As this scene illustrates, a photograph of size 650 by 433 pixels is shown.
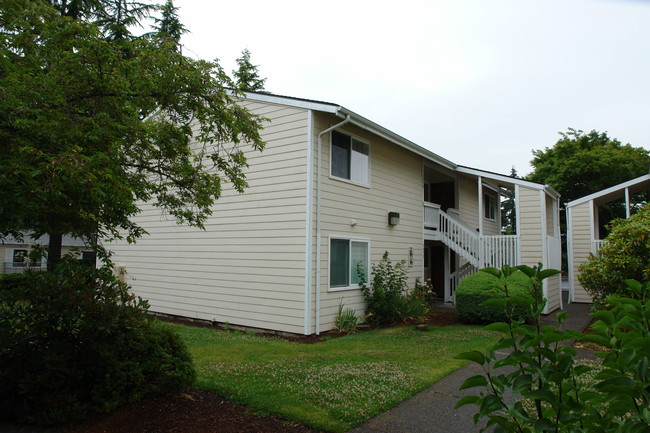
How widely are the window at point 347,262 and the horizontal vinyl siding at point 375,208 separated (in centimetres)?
19

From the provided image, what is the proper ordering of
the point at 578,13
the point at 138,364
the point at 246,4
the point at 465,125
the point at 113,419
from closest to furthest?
the point at 578,13 → the point at 113,419 → the point at 138,364 → the point at 246,4 → the point at 465,125

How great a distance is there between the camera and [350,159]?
11336mm

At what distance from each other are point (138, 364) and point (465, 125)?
29068mm

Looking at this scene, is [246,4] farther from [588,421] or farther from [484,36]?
[588,421]

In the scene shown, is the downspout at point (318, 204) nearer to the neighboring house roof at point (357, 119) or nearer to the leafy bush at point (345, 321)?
the neighboring house roof at point (357, 119)

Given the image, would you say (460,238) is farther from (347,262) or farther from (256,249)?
(256,249)

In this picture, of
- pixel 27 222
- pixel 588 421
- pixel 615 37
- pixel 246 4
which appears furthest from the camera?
pixel 246 4

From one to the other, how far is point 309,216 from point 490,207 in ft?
42.7

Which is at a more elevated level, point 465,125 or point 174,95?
point 465,125

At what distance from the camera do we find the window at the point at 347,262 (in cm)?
1045

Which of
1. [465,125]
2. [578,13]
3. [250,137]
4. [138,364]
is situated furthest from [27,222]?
[465,125]

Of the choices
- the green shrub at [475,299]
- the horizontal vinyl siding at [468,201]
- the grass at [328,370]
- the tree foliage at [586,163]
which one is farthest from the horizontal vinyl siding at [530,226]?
the tree foliage at [586,163]

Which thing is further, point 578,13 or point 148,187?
point 148,187

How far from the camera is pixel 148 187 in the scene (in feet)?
18.0
